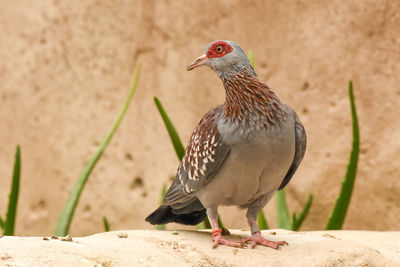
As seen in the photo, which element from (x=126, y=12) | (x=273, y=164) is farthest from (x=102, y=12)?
(x=273, y=164)

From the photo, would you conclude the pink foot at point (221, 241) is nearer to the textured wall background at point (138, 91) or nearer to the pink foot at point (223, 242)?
the pink foot at point (223, 242)

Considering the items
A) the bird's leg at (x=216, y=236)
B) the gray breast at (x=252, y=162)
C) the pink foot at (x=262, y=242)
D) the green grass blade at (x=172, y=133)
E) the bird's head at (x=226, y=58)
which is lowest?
the pink foot at (x=262, y=242)

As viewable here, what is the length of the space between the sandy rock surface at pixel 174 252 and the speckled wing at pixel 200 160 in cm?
20

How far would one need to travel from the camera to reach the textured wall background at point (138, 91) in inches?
193

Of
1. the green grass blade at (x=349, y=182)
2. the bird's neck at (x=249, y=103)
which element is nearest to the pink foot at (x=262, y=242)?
the bird's neck at (x=249, y=103)

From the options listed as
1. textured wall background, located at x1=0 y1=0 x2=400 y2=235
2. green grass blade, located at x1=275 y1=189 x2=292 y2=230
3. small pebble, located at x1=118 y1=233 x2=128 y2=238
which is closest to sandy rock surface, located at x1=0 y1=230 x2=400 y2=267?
small pebble, located at x1=118 y1=233 x2=128 y2=238

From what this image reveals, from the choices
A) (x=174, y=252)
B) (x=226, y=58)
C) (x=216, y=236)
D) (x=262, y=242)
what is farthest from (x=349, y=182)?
(x=174, y=252)

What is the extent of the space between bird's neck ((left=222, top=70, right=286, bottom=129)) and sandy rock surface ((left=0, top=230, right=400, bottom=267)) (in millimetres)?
569

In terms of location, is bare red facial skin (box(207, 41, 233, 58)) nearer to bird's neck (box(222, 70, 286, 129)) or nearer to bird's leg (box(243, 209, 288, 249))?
bird's neck (box(222, 70, 286, 129))

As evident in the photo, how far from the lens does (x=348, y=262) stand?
2.68 m

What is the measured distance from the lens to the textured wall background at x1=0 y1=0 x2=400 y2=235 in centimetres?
491

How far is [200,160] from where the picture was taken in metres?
2.75

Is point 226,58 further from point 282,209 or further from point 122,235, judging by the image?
point 282,209

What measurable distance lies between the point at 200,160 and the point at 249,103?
34 centimetres
